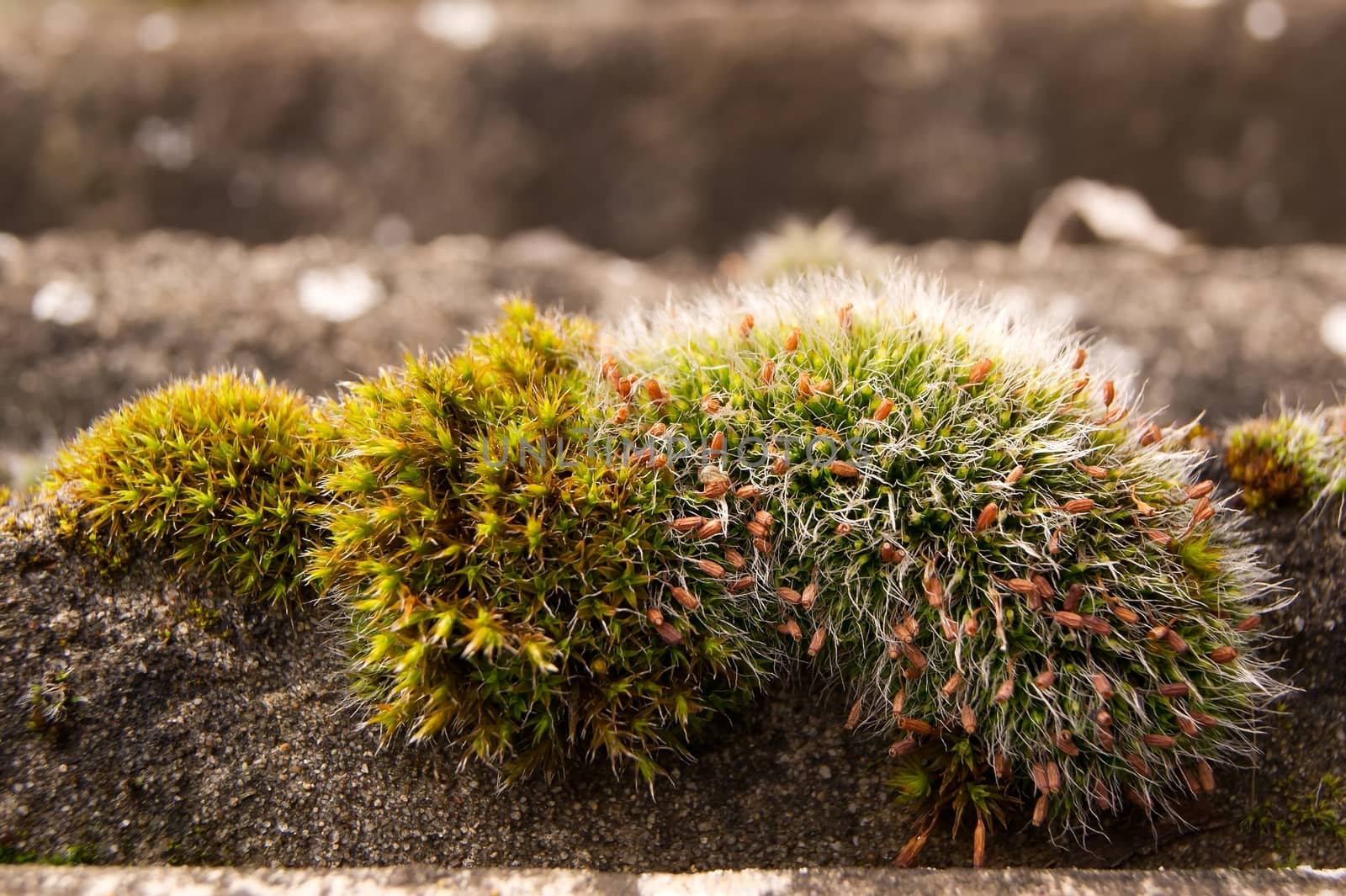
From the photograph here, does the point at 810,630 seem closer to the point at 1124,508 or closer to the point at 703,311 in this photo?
the point at 1124,508

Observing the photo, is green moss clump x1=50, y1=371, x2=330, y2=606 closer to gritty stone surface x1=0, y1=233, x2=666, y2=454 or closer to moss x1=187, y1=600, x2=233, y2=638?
moss x1=187, y1=600, x2=233, y2=638

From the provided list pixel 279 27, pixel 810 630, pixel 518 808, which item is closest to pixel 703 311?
pixel 810 630

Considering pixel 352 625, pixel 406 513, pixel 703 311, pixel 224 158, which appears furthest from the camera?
pixel 224 158

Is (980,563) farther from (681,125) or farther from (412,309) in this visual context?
(681,125)

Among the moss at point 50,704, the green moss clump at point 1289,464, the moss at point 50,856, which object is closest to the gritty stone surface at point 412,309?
the green moss clump at point 1289,464

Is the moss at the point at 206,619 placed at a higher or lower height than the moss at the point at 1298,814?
lower

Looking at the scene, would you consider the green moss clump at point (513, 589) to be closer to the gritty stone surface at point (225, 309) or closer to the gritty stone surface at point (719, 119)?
the gritty stone surface at point (225, 309)
